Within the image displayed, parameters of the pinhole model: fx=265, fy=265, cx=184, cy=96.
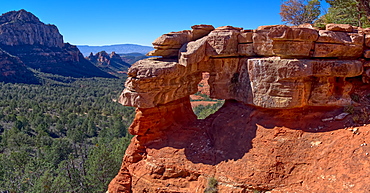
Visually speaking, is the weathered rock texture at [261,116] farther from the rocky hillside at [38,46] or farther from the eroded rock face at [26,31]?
the eroded rock face at [26,31]

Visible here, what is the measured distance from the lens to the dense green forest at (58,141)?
27377 mm

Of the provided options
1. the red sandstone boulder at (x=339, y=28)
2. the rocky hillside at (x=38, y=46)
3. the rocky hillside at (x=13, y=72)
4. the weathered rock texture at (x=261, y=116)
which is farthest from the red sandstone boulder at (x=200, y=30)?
the rocky hillside at (x=38, y=46)

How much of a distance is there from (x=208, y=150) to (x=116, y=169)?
15518 millimetres

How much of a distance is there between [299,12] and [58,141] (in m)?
42.4

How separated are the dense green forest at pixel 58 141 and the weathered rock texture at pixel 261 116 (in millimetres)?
13206

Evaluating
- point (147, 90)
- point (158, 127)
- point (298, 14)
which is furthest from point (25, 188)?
point (298, 14)

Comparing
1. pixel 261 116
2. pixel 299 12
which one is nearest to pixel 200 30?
pixel 261 116

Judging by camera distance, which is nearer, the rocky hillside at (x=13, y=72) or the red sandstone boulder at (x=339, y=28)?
the red sandstone boulder at (x=339, y=28)

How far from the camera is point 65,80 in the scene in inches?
5271

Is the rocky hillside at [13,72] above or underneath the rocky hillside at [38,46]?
underneath

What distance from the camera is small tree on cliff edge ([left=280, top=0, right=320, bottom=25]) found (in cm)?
3523

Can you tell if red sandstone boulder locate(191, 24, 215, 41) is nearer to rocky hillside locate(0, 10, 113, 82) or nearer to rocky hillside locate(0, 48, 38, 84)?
rocky hillside locate(0, 48, 38, 84)

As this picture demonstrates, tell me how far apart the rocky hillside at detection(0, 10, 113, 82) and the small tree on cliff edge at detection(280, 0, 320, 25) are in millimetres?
137642

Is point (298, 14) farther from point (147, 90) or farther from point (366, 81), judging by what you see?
point (147, 90)
